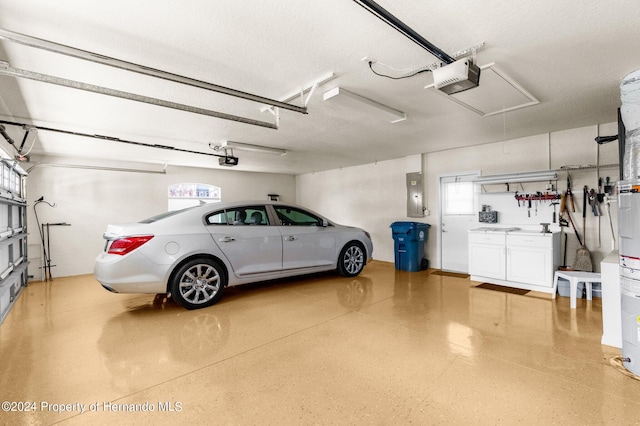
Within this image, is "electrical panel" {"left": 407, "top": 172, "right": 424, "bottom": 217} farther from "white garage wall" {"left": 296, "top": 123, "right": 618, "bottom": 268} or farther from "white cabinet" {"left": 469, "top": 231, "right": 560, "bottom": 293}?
"white cabinet" {"left": 469, "top": 231, "right": 560, "bottom": 293}

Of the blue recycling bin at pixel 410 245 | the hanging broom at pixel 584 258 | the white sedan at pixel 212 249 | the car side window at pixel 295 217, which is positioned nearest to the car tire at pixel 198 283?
the white sedan at pixel 212 249

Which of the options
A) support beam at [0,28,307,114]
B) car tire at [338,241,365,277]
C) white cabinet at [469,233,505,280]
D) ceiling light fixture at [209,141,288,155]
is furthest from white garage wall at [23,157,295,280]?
white cabinet at [469,233,505,280]

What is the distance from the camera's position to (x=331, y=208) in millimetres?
8586

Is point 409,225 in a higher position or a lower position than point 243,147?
lower

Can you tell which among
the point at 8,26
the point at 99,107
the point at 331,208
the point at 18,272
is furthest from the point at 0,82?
the point at 331,208

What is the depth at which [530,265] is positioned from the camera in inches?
171

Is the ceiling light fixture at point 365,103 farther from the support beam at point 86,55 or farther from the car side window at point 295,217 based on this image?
the car side window at point 295,217

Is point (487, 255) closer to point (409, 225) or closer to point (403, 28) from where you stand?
point (409, 225)

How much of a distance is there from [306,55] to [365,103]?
1.01m

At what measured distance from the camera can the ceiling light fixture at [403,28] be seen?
5.34 ft

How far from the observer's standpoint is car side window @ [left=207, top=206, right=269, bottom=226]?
4.02 meters

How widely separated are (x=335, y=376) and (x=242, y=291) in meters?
2.71

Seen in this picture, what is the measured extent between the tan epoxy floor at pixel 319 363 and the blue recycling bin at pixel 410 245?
1.95 meters

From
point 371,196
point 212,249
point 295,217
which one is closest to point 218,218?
point 212,249
